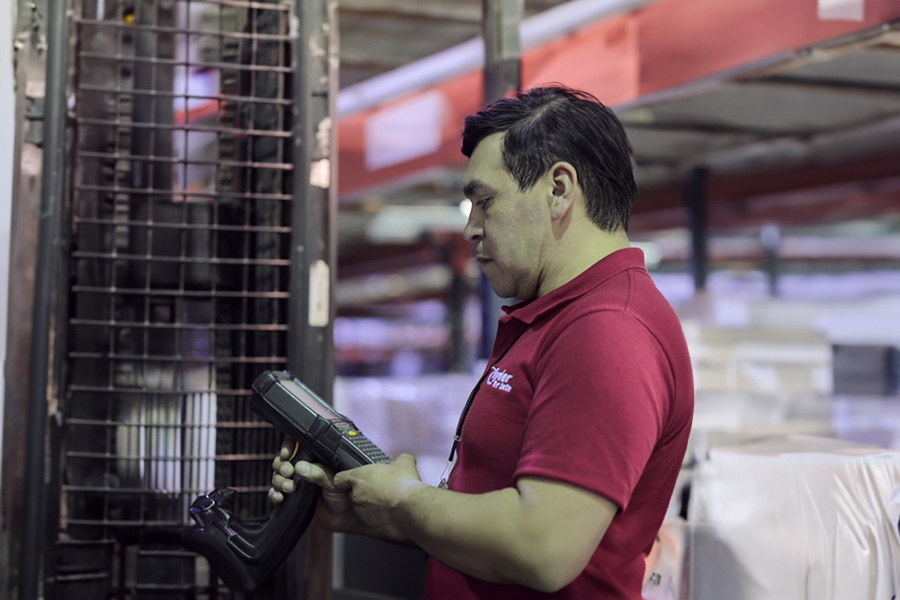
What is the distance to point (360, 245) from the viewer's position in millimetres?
10742

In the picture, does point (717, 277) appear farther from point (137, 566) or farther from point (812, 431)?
point (137, 566)

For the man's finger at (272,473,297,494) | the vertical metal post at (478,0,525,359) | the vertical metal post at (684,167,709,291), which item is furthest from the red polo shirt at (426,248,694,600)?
the vertical metal post at (684,167,709,291)

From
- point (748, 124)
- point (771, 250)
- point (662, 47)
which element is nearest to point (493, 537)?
point (662, 47)

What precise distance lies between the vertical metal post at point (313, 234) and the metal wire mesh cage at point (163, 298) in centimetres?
4

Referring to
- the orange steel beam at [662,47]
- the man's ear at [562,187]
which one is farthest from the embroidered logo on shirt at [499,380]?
the orange steel beam at [662,47]

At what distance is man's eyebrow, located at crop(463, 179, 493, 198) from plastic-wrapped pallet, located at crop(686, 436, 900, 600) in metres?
1.01

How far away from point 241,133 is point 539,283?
839 mm

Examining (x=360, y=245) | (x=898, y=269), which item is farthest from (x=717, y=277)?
(x=360, y=245)

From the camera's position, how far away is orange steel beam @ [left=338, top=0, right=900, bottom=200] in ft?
8.34

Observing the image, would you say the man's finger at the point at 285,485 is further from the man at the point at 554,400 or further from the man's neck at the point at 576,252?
the man's neck at the point at 576,252

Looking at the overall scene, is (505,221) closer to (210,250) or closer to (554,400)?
(554,400)

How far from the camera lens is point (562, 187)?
4.09ft

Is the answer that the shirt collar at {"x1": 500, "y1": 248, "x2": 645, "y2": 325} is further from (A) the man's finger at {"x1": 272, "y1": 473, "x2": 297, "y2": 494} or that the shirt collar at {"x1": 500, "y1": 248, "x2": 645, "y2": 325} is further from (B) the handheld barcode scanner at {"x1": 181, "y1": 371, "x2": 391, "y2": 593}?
(A) the man's finger at {"x1": 272, "y1": 473, "x2": 297, "y2": 494}

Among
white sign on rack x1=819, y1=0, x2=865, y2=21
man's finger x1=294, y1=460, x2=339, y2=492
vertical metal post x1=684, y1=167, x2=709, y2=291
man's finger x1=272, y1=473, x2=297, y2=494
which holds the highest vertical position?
white sign on rack x1=819, y1=0, x2=865, y2=21
